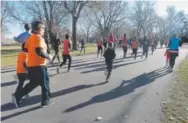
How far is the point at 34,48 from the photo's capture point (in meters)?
6.91

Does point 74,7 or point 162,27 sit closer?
point 74,7

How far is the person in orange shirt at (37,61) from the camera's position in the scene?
6.87 m

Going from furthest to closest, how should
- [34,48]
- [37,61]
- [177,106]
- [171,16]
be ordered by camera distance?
1. [171,16]
2. [177,106]
3. [37,61]
4. [34,48]

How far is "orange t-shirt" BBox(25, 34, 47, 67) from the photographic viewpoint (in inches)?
270

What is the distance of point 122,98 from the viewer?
8.45 meters

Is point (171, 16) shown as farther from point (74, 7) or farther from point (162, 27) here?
point (74, 7)

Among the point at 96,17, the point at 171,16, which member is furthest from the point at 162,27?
the point at 96,17

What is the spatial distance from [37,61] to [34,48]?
0.31m

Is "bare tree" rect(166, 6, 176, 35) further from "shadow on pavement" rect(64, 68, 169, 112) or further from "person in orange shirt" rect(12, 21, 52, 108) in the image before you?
"person in orange shirt" rect(12, 21, 52, 108)

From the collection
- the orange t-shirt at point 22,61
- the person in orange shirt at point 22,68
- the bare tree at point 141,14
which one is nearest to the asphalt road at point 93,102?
the person in orange shirt at point 22,68

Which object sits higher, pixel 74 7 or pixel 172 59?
pixel 74 7

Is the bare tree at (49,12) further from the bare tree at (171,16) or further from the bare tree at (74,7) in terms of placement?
the bare tree at (171,16)

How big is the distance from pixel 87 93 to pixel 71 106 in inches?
65.0

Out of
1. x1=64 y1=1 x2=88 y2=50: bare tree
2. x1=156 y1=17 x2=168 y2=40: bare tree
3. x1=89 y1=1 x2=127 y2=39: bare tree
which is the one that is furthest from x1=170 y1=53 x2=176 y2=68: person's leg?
x1=156 y1=17 x2=168 y2=40: bare tree
